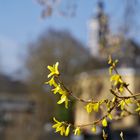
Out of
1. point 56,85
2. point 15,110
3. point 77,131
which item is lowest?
point 77,131

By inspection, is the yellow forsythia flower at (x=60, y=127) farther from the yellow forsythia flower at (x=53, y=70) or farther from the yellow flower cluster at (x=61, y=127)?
the yellow forsythia flower at (x=53, y=70)

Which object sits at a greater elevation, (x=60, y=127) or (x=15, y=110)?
(x=15, y=110)

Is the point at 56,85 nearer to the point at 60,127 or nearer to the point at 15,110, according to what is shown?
the point at 60,127

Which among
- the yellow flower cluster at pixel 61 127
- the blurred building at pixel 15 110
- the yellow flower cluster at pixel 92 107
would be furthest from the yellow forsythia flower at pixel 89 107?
the blurred building at pixel 15 110

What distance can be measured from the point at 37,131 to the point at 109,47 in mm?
13070

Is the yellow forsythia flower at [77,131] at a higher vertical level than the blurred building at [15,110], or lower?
lower

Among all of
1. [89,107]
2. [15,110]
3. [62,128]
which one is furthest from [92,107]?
[15,110]

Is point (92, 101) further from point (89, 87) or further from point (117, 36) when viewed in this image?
point (89, 87)

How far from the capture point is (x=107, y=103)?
2.74 m

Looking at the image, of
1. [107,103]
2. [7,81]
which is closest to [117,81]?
[107,103]

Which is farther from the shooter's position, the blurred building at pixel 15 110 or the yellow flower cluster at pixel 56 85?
the blurred building at pixel 15 110

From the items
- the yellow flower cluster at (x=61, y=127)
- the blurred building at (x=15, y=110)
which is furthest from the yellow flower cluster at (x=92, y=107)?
the blurred building at (x=15, y=110)

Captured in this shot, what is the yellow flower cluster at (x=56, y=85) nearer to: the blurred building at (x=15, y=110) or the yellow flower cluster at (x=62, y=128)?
the yellow flower cluster at (x=62, y=128)

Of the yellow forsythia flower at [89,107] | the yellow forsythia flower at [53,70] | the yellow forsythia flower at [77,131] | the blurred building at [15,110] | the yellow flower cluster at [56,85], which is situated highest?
the blurred building at [15,110]
